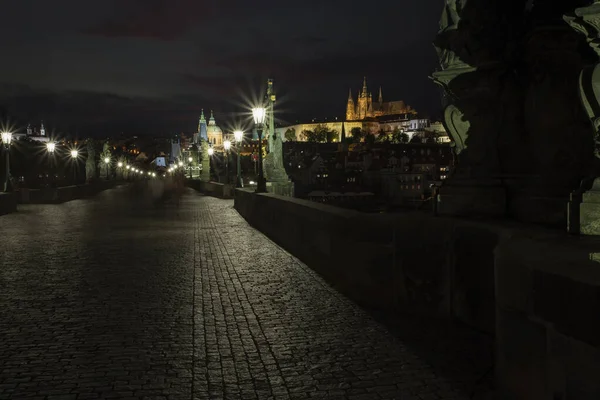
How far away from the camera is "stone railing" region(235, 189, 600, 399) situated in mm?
3678

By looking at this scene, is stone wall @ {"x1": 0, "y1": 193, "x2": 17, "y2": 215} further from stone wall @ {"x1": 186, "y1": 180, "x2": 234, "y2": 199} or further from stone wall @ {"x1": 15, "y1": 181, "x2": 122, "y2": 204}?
stone wall @ {"x1": 186, "y1": 180, "x2": 234, "y2": 199}

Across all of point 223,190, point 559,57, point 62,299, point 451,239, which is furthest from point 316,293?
point 223,190

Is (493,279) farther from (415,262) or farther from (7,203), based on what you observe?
(7,203)

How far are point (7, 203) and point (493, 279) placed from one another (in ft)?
84.4

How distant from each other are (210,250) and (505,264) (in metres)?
10.5

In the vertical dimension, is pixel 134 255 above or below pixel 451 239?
below

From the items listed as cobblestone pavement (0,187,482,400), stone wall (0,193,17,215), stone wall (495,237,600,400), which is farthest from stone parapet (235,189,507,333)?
stone wall (0,193,17,215)

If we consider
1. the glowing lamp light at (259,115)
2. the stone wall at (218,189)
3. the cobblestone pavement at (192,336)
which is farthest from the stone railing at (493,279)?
the stone wall at (218,189)

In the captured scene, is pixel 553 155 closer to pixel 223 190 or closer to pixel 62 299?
pixel 62 299

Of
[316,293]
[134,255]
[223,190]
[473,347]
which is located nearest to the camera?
[473,347]

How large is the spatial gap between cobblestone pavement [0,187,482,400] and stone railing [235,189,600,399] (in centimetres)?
53

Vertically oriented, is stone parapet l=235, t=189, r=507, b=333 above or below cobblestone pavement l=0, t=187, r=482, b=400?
above

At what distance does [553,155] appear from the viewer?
781 centimetres

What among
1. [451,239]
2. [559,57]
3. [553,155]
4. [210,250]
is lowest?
[210,250]
